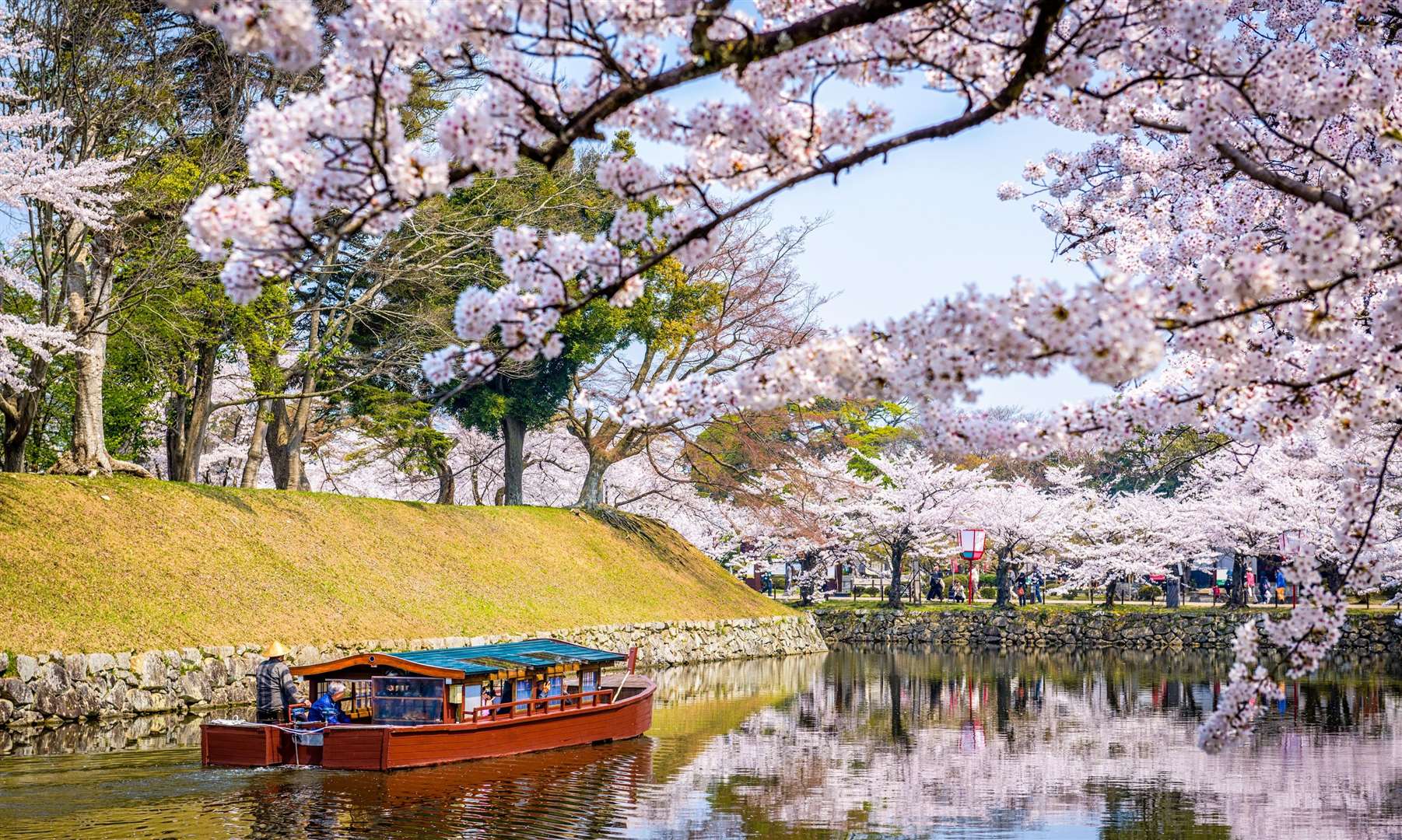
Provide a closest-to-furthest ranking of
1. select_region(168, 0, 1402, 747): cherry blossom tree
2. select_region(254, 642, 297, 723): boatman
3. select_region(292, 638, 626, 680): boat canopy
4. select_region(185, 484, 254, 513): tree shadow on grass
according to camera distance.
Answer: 1. select_region(168, 0, 1402, 747): cherry blossom tree
2. select_region(254, 642, 297, 723): boatman
3. select_region(292, 638, 626, 680): boat canopy
4. select_region(185, 484, 254, 513): tree shadow on grass

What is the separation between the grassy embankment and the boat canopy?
4610 mm

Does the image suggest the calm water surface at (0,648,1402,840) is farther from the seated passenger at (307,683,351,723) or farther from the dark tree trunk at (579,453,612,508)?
the dark tree trunk at (579,453,612,508)

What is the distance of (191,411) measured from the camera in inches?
1107

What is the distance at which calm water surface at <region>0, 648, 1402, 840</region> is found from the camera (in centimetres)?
1151

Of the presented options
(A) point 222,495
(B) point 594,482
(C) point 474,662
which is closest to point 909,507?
(B) point 594,482

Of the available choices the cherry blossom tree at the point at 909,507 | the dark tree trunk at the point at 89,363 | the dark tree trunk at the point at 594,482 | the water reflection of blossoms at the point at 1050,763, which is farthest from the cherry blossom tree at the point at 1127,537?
the dark tree trunk at the point at 89,363

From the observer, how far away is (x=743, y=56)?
4.61 metres

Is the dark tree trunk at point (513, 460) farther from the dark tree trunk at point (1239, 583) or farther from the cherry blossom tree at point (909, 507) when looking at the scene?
the dark tree trunk at point (1239, 583)

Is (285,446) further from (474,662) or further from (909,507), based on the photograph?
(909,507)

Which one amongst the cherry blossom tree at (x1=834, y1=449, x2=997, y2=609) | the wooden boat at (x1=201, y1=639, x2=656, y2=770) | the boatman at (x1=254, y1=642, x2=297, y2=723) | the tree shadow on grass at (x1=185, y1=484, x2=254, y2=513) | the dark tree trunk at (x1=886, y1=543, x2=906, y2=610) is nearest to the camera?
the wooden boat at (x1=201, y1=639, x2=656, y2=770)

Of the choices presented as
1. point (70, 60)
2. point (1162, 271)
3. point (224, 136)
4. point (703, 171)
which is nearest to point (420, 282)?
point (224, 136)

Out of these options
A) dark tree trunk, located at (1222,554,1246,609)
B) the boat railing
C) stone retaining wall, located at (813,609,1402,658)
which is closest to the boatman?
the boat railing

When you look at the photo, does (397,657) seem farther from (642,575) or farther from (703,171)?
(642,575)

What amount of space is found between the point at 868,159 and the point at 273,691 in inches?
469
